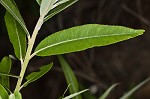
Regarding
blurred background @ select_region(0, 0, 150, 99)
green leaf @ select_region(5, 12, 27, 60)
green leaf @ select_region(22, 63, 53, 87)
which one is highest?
green leaf @ select_region(5, 12, 27, 60)

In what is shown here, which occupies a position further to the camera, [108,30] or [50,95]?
[50,95]

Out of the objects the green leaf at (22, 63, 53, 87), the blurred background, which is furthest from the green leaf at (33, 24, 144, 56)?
the blurred background

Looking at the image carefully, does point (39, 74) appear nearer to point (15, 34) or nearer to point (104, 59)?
point (15, 34)

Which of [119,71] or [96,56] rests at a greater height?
[96,56]

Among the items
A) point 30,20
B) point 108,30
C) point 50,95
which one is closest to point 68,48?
point 108,30

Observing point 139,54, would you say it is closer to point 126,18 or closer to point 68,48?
point 126,18

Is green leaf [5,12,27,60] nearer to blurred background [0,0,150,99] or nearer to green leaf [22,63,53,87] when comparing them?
green leaf [22,63,53,87]

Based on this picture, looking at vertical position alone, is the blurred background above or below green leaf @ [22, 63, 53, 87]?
below
